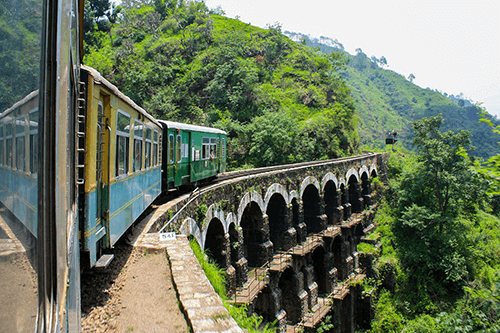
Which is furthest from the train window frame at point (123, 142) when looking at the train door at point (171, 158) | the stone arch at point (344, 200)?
the stone arch at point (344, 200)

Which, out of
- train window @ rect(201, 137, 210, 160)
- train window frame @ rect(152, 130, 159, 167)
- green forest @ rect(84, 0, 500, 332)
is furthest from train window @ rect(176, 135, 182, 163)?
green forest @ rect(84, 0, 500, 332)

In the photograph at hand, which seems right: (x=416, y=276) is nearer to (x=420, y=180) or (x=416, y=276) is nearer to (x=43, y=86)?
(x=420, y=180)

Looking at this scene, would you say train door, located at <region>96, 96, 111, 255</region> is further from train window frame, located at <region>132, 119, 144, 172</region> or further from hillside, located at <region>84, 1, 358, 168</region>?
hillside, located at <region>84, 1, 358, 168</region>

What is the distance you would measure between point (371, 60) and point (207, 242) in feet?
429

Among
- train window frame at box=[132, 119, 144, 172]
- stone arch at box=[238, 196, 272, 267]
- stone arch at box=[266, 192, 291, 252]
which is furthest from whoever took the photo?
stone arch at box=[266, 192, 291, 252]

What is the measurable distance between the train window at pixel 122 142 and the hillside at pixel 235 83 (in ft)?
68.0

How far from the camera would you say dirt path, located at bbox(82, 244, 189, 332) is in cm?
352

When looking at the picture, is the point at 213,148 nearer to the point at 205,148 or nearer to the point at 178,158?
the point at 205,148

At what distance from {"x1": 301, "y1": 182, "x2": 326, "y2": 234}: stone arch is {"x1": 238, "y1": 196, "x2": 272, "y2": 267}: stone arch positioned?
547cm

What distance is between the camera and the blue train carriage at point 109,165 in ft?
12.1

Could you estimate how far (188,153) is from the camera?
10984 mm

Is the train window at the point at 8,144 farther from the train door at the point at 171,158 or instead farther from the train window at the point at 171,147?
the train window at the point at 171,147

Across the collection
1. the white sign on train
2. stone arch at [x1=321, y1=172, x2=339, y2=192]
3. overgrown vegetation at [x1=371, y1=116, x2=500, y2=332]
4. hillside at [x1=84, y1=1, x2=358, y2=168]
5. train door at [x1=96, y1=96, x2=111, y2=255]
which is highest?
hillside at [x1=84, y1=1, x2=358, y2=168]

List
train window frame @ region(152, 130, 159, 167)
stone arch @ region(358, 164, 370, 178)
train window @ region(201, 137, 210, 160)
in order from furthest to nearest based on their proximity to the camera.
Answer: stone arch @ region(358, 164, 370, 178), train window @ region(201, 137, 210, 160), train window frame @ region(152, 130, 159, 167)
